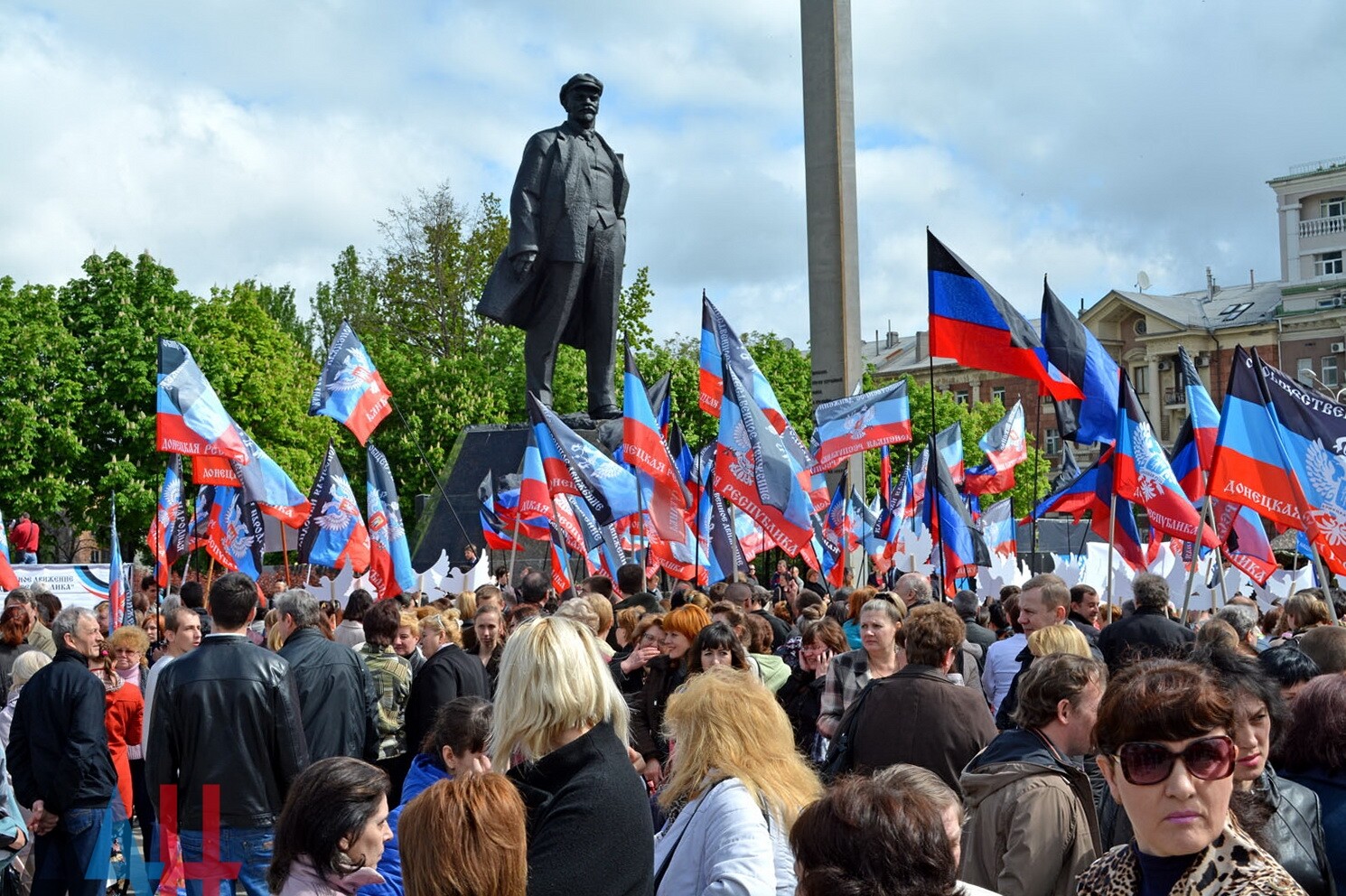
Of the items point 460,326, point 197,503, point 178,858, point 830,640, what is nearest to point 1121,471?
point 830,640

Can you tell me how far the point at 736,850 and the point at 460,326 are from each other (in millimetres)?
48988

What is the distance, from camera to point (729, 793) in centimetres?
415

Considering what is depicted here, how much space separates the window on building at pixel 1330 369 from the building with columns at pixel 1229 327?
46 millimetres

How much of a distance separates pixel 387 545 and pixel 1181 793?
42.7ft

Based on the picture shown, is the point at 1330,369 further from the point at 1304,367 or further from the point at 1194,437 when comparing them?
the point at 1194,437

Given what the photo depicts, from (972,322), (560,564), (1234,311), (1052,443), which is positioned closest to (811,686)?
(972,322)

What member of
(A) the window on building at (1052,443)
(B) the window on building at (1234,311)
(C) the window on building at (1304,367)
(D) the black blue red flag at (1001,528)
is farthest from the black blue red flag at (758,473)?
(B) the window on building at (1234,311)

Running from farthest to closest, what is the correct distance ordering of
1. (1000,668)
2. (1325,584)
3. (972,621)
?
(972,621)
(1325,584)
(1000,668)

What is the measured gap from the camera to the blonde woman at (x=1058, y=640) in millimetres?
5805

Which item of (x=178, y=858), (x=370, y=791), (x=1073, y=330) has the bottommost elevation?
(x=178, y=858)

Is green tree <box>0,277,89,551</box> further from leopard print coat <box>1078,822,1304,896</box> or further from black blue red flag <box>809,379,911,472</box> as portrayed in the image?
leopard print coat <box>1078,822,1304,896</box>

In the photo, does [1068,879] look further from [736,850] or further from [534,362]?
[534,362]

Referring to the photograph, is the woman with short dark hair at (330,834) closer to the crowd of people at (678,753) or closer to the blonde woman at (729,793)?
the crowd of people at (678,753)

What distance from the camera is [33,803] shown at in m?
7.38
